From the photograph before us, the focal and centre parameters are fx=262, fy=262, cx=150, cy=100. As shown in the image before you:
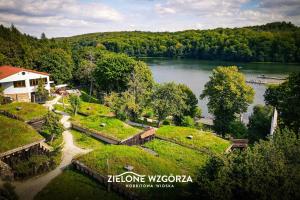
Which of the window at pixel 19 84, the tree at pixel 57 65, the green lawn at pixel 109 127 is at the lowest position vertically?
the green lawn at pixel 109 127

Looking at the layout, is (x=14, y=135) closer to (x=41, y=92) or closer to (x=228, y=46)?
(x=41, y=92)

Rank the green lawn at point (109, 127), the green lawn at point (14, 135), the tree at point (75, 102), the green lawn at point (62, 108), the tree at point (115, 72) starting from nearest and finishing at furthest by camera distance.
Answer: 1. the green lawn at point (14, 135)
2. the green lawn at point (109, 127)
3. the tree at point (75, 102)
4. the green lawn at point (62, 108)
5. the tree at point (115, 72)

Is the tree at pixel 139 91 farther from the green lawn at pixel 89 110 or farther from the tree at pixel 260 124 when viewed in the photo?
the tree at pixel 260 124

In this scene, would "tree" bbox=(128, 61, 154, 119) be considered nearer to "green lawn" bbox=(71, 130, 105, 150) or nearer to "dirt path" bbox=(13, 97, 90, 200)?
"green lawn" bbox=(71, 130, 105, 150)

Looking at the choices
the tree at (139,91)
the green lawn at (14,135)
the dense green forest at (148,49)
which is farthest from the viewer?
the dense green forest at (148,49)

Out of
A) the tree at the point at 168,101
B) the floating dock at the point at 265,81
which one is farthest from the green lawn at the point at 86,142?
the floating dock at the point at 265,81

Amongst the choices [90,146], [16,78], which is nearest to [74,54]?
[16,78]
